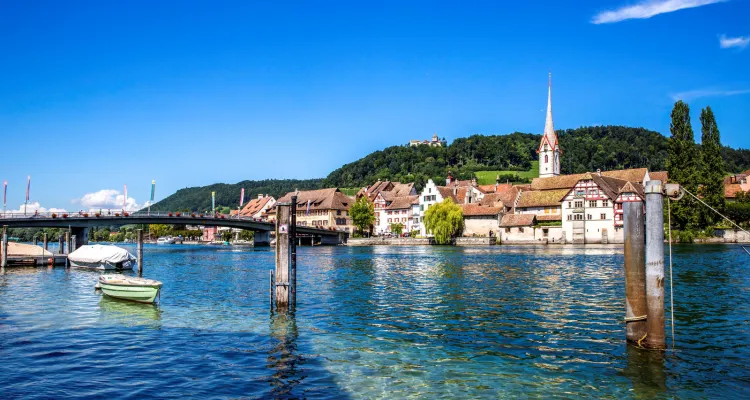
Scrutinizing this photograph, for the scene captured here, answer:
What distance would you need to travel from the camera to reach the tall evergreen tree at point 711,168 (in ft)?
312

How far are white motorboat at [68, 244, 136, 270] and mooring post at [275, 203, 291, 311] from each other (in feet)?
124

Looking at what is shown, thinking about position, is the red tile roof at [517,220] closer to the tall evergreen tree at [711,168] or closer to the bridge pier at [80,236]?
the tall evergreen tree at [711,168]

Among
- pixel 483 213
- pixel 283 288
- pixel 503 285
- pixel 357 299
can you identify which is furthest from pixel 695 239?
pixel 283 288

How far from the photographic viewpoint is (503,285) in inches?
1486

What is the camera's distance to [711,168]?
318 ft

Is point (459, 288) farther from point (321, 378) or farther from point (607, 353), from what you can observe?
point (321, 378)

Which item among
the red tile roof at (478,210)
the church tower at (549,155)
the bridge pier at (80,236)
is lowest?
the bridge pier at (80,236)

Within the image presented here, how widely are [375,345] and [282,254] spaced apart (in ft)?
24.3

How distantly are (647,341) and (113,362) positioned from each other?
15710mm

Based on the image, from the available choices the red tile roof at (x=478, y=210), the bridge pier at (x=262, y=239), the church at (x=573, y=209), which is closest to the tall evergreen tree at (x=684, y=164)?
the church at (x=573, y=209)

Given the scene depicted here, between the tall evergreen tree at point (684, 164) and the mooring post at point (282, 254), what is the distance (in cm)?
8432

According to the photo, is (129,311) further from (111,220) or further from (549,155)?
(549,155)

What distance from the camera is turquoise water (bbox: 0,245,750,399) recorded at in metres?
14.9

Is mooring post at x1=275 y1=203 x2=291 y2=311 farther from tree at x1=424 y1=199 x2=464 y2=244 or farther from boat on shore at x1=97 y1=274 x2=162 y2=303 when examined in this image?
tree at x1=424 y1=199 x2=464 y2=244
